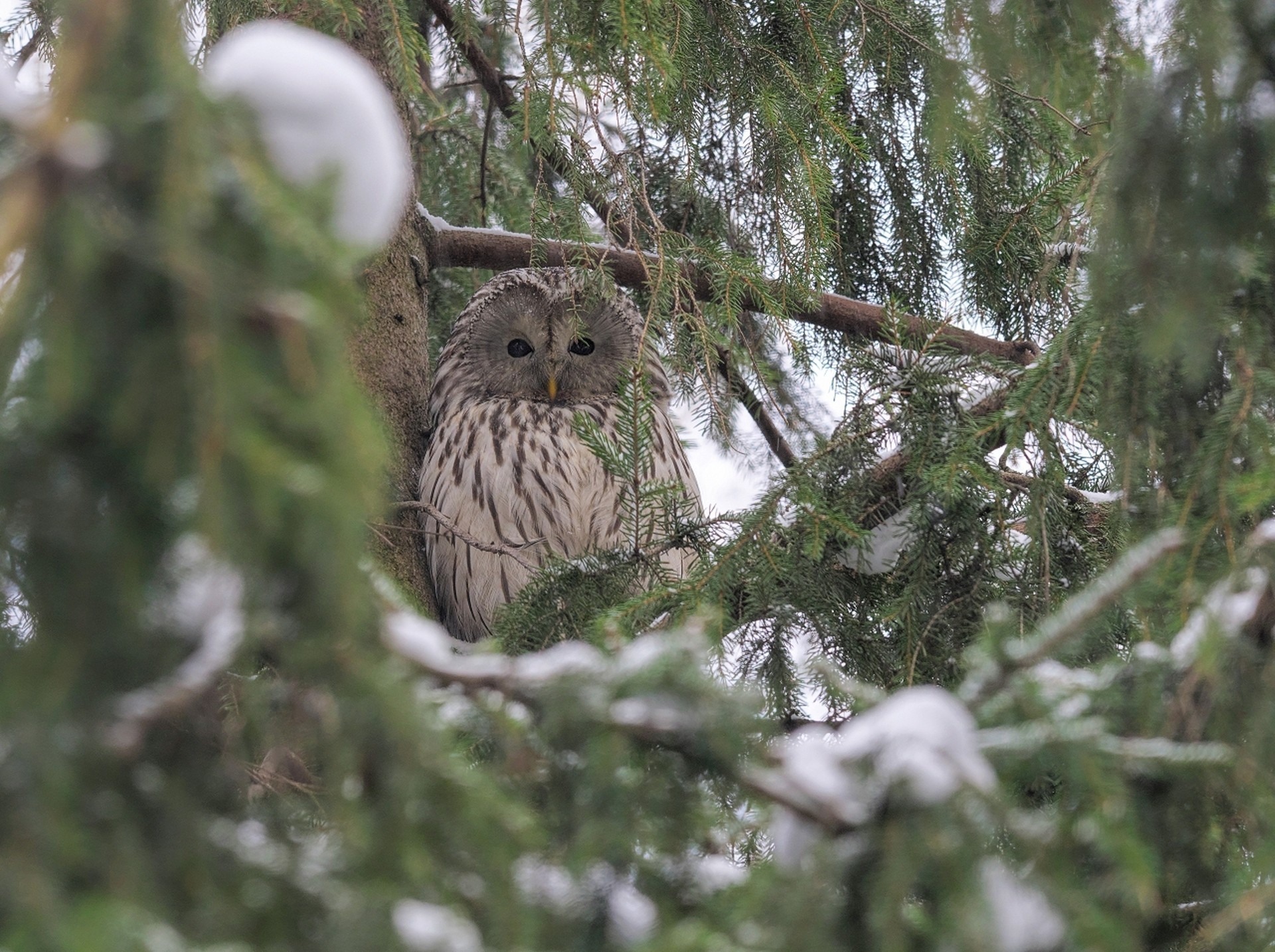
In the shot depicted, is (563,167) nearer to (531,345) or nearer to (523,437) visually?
(523,437)

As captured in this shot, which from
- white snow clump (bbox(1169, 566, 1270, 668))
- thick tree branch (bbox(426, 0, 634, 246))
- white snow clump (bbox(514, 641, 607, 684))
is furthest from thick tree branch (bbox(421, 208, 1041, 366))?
white snow clump (bbox(514, 641, 607, 684))

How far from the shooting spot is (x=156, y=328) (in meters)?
0.82

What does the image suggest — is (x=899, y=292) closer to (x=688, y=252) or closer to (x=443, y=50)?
(x=688, y=252)

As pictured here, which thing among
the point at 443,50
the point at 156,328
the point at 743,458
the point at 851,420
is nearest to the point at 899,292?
the point at 743,458

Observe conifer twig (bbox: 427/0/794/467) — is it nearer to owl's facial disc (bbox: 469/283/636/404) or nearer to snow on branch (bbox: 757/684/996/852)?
owl's facial disc (bbox: 469/283/636/404)

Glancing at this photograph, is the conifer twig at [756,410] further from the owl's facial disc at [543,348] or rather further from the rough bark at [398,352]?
the rough bark at [398,352]

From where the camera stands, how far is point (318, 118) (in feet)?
2.96

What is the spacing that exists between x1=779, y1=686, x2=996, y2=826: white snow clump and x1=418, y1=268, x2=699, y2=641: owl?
7.10 ft

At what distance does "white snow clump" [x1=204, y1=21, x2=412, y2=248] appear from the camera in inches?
35.4

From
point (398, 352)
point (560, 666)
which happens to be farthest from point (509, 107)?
point (560, 666)

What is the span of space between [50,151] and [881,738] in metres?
0.75

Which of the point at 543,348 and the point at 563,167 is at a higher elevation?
the point at 543,348

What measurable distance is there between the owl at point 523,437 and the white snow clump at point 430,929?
2.29 meters

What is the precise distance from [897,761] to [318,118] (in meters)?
0.66
